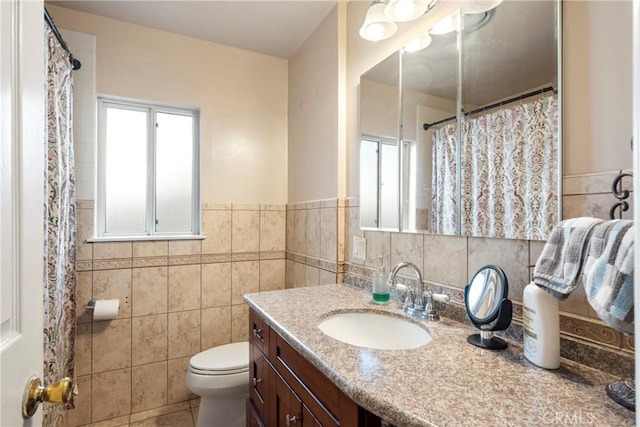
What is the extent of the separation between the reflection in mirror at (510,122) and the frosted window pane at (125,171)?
2.01 meters

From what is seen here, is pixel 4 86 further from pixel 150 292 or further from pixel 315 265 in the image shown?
pixel 150 292

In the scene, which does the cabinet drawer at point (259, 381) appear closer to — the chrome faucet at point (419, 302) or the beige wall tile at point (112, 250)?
the chrome faucet at point (419, 302)

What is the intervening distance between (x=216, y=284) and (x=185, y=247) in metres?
0.34

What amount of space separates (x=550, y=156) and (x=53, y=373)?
2.08m

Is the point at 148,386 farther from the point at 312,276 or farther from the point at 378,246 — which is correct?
the point at 378,246

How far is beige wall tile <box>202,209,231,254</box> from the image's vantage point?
7.23 ft

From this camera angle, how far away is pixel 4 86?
1.57ft

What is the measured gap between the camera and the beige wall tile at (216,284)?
2207 mm

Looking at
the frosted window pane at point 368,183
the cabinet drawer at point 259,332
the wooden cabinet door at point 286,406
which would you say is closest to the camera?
the wooden cabinet door at point 286,406

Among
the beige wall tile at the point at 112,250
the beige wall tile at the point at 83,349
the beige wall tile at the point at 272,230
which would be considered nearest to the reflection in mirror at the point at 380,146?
the beige wall tile at the point at 272,230

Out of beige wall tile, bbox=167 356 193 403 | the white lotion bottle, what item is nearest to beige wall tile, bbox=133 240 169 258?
beige wall tile, bbox=167 356 193 403

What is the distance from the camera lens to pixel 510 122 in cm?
102

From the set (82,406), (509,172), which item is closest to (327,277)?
(509,172)

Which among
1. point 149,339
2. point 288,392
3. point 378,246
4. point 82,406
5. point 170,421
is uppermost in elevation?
point 378,246
